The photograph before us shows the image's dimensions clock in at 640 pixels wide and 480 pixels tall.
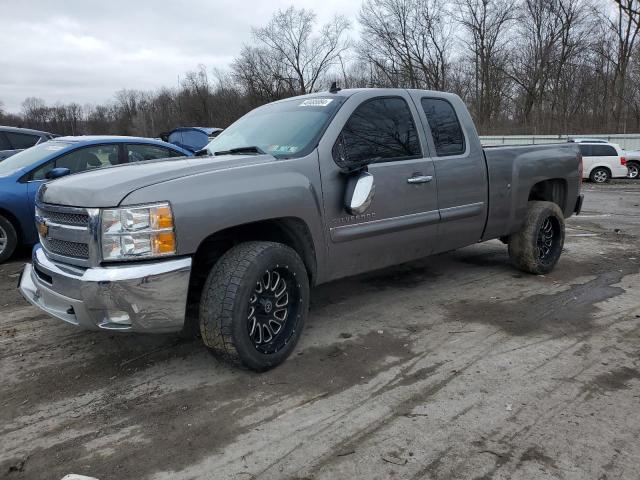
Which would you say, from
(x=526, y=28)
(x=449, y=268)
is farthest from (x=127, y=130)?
(x=449, y=268)

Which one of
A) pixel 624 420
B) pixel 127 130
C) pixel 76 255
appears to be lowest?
pixel 624 420

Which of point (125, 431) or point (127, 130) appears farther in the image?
point (127, 130)

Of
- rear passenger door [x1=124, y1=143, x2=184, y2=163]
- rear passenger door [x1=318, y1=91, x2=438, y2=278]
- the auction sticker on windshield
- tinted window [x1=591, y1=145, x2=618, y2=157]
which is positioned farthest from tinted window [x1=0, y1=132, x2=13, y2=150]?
tinted window [x1=591, y1=145, x2=618, y2=157]

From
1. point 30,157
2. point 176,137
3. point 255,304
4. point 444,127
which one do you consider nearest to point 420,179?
point 444,127

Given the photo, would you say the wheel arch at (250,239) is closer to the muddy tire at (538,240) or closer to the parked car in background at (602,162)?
the muddy tire at (538,240)

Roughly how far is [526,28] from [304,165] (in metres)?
49.3

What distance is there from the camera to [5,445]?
8.77 ft

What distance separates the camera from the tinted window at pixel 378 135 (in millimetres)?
3888

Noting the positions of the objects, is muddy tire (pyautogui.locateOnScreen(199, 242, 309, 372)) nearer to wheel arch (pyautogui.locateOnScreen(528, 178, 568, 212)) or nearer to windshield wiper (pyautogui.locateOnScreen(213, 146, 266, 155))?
windshield wiper (pyautogui.locateOnScreen(213, 146, 266, 155))

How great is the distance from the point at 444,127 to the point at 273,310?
2.52m

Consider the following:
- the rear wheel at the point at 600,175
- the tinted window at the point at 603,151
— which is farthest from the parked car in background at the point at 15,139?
the tinted window at the point at 603,151

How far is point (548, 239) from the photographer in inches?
233

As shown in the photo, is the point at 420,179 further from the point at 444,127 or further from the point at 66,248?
the point at 66,248

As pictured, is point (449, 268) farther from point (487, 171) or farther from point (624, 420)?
point (624, 420)
